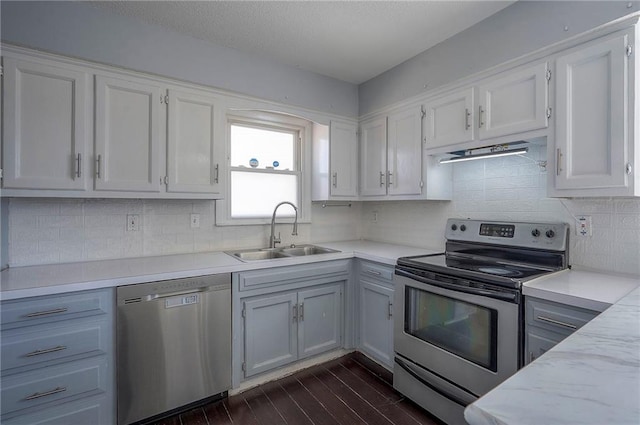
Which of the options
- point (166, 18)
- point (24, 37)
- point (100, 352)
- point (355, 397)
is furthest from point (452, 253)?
point (24, 37)

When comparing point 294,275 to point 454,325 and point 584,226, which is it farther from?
point 584,226

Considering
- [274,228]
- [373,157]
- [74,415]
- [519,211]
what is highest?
[373,157]

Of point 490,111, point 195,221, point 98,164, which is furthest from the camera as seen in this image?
point 195,221

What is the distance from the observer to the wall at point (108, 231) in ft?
6.64

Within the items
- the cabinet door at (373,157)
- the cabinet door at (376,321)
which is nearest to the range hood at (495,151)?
the cabinet door at (373,157)

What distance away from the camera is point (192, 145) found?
2.34 meters

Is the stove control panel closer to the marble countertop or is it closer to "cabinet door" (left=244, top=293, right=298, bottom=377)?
the marble countertop

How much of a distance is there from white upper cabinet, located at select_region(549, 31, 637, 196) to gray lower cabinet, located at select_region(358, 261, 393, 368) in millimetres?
1272

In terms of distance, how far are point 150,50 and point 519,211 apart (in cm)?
283

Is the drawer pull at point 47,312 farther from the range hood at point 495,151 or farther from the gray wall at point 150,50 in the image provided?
the range hood at point 495,151

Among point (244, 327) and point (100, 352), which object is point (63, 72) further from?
point (244, 327)

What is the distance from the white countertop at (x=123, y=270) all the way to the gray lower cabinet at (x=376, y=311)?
120 mm

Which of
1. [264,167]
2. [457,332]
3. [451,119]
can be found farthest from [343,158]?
[457,332]

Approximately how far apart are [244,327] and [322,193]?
58.1 inches
